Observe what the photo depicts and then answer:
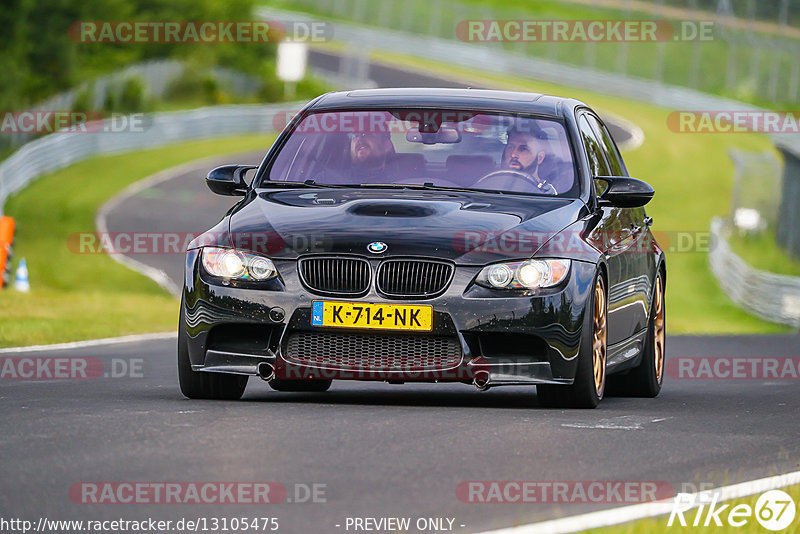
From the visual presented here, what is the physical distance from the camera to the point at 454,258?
9.34 meters

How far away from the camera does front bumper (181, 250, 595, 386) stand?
9.30 m

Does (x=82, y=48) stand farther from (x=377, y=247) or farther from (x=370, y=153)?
(x=377, y=247)

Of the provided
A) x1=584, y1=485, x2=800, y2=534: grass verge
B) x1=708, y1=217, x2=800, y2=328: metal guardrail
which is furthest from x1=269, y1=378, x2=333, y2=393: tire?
x1=708, y1=217, x2=800, y2=328: metal guardrail

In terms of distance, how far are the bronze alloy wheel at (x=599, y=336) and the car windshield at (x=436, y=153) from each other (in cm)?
77

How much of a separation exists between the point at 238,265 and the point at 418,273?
37.6 inches

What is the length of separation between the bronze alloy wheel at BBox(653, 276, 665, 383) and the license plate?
3136mm

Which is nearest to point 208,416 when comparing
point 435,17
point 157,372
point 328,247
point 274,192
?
point 328,247

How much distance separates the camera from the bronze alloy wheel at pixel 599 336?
9.89 meters

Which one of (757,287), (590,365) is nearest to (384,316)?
(590,365)

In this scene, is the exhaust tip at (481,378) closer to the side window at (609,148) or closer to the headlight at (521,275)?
the headlight at (521,275)

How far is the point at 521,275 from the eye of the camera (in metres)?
9.38

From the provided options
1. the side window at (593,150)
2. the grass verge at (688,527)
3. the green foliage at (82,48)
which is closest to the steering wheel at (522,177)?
the side window at (593,150)

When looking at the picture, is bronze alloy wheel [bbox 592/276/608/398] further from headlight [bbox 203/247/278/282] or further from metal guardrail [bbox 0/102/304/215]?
metal guardrail [bbox 0/102/304/215]

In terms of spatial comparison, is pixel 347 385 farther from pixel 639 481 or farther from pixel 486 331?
pixel 639 481
